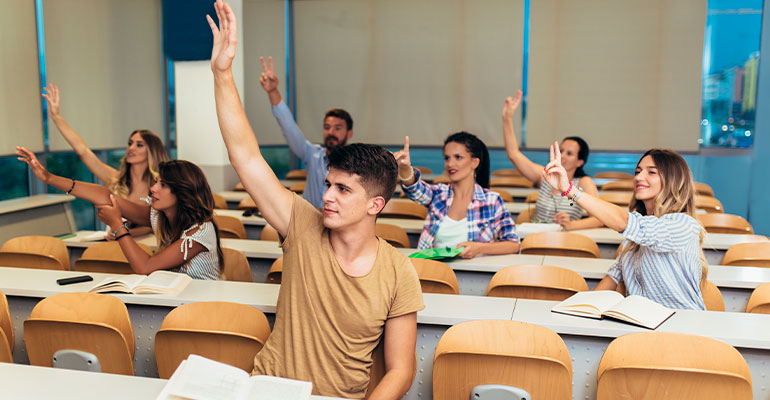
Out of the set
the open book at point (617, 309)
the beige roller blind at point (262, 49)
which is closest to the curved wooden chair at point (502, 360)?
the open book at point (617, 309)

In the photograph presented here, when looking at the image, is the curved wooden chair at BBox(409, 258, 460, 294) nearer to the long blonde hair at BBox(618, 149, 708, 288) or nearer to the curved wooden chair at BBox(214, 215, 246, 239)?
the long blonde hair at BBox(618, 149, 708, 288)

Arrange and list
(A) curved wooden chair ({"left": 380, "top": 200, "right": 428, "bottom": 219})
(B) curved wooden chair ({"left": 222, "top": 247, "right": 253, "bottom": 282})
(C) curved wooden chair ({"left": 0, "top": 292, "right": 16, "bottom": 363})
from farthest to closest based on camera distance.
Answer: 1. (A) curved wooden chair ({"left": 380, "top": 200, "right": 428, "bottom": 219})
2. (B) curved wooden chair ({"left": 222, "top": 247, "right": 253, "bottom": 282})
3. (C) curved wooden chair ({"left": 0, "top": 292, "right": 16, "bottom": 363})

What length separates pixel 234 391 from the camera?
5.93ft

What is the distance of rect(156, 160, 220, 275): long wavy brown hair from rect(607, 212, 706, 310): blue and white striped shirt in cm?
213

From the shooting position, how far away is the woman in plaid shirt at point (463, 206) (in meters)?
3.92

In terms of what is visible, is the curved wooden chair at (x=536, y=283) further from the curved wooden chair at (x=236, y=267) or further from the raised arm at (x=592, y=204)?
the curved wooden chair at (x=236, y=267)

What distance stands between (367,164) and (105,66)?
21.5ft

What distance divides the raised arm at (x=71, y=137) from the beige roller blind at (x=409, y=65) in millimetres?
5036

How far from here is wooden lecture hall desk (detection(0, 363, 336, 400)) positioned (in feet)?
6.41

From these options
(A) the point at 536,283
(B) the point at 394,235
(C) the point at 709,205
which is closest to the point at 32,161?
(B) the point at 394,235

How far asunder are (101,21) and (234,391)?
22.8ft

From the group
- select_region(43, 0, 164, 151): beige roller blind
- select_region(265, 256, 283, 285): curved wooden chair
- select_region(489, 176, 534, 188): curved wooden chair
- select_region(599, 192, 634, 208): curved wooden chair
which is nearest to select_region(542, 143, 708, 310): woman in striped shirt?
select_region(265, 256, 283, 285): curved wooden chair

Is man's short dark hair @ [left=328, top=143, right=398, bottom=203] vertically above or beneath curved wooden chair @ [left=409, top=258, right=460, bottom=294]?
above

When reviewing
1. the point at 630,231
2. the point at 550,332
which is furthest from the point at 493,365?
the point at 630,231
